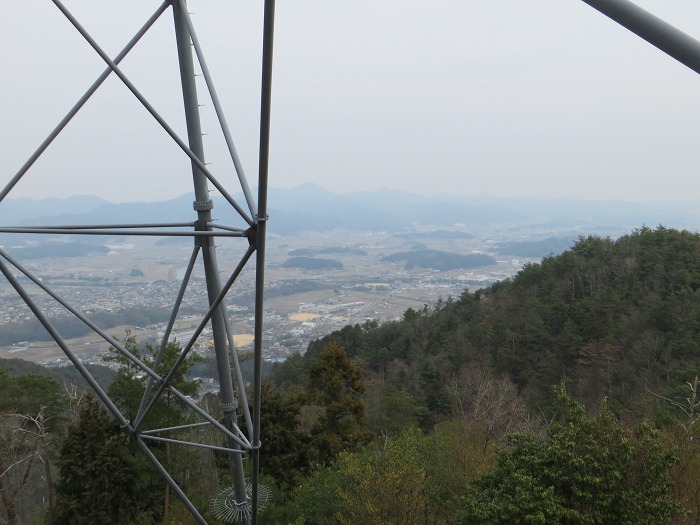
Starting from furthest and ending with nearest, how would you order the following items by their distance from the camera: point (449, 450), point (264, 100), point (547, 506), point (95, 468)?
point (95, 468) → point (449, 450) → point (547, 506) → point (264, 100)

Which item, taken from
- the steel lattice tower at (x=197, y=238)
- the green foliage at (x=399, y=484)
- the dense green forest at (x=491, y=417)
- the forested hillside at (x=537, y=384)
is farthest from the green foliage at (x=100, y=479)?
the steel lattice tower at (x=197, y=238)

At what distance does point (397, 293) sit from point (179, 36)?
66.9m

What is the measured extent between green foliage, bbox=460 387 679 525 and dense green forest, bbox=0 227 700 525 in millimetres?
24

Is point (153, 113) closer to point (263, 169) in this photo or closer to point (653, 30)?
point (263, 169)

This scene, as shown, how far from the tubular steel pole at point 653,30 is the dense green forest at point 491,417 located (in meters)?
6.41

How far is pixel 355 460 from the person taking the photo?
10219mm

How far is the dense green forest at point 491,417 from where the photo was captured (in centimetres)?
704

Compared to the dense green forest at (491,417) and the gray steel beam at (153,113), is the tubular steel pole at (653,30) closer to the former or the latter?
the gray steel beam at (153,113)

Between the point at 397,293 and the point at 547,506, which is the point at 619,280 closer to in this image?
the point at 547,506

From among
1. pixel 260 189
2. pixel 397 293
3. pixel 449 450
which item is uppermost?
pixel 260 189

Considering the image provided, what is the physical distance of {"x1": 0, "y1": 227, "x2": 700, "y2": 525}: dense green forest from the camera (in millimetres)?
7043

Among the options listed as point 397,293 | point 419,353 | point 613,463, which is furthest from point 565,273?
point 397,293

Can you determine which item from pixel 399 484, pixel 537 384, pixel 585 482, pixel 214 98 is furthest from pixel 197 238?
pixel 537 384

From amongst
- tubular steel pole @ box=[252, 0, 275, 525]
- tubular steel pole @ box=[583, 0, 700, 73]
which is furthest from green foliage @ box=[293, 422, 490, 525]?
tubular steel pole @ box=[583, 0, 700, 73]
